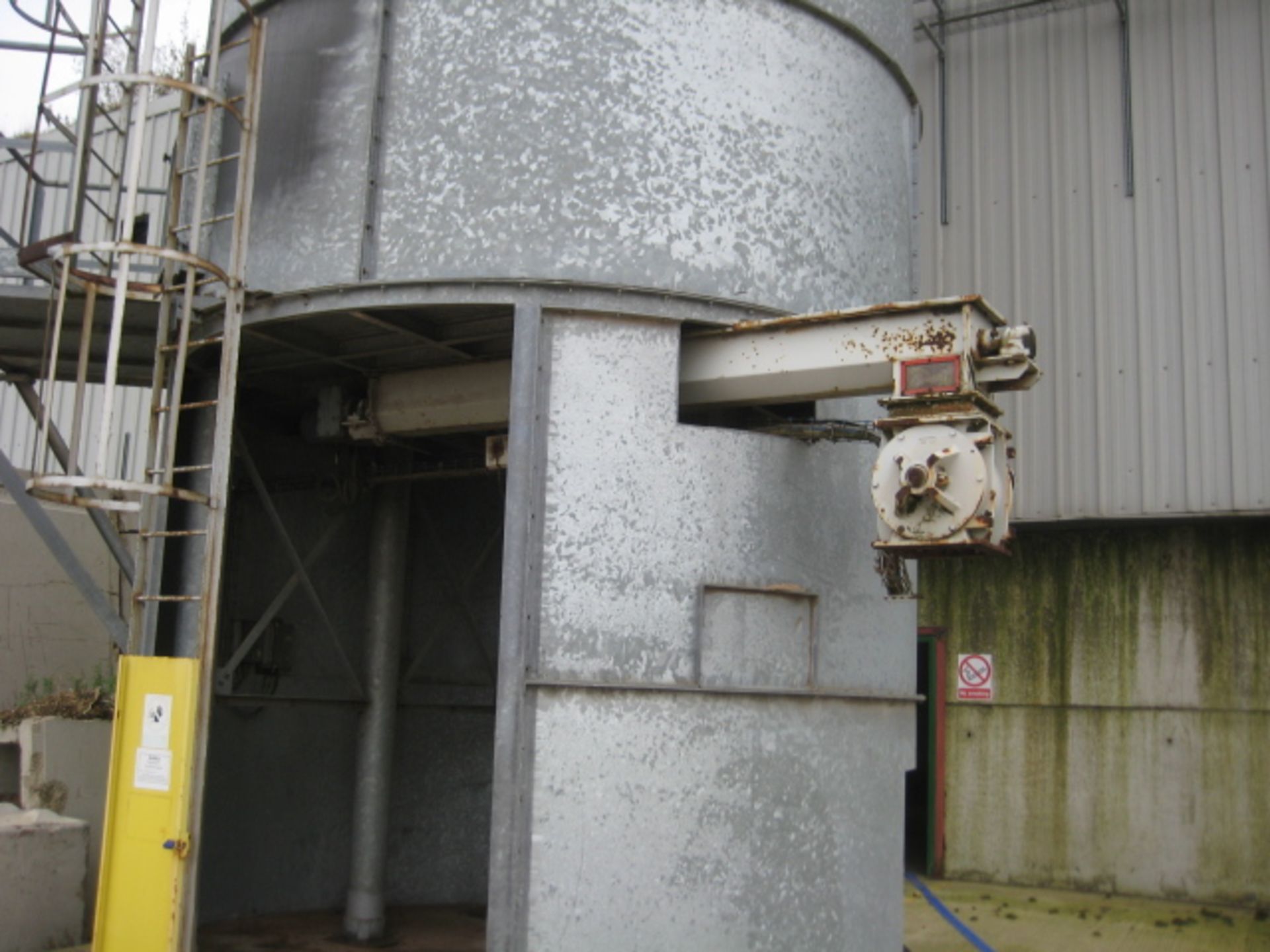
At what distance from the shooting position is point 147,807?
7059 mm

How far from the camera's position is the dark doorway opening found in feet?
41.0

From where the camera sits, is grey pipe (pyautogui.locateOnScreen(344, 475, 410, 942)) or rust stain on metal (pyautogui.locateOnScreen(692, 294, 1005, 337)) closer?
rust stain on metal (pyautogui.locateOnScreen(692, 294, 1005, 337))

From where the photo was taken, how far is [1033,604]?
12594 millimetres

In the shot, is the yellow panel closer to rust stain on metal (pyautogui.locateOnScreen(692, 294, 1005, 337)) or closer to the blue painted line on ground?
rust stain on metal (pyautogui.locateOnScreen(692, 294, 1005, 337))

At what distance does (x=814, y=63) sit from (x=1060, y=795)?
7514 mm

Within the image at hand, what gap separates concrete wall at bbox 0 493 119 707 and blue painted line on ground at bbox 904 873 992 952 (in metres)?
7.42

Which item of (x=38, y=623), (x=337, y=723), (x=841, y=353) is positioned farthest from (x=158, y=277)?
(x=38, y=623)

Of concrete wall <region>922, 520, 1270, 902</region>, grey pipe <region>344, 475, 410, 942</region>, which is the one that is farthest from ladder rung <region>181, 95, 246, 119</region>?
concrete wall <region>922, 520, 1270, 902</region>

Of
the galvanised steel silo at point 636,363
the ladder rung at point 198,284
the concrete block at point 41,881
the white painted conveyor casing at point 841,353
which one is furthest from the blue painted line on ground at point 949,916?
the ladder rung at point 198,284

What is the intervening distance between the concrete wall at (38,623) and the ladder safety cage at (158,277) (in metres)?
3.81

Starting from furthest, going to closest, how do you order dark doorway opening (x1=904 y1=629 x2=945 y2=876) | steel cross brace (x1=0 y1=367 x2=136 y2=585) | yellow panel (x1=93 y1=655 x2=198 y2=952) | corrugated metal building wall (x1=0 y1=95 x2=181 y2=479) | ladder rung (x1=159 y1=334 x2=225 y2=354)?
corrugated metal building wall (x1=0 y1=95 x2=181 y2=479)
dark doorway opening (x1=904 y1=629 x2=945 y2=876)
steel cross brace (x1=0 y1=367 x2=136 y2=585)
ladder rung (x1=159 y1=334 x2=225 y2=354)
yellow panel (x1=93 y1=655 x2=198 y2=952)

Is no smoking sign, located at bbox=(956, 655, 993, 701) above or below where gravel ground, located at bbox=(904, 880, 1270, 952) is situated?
above

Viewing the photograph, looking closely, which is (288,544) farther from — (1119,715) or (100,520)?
(1119,715)

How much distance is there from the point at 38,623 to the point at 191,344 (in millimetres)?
5296
